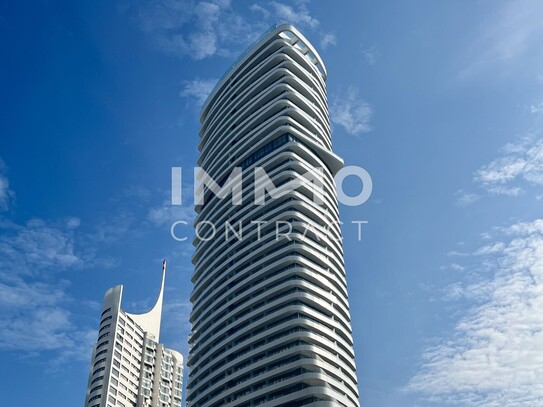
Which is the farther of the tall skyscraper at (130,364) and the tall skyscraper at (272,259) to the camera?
the tall skyscraper at (130,364)

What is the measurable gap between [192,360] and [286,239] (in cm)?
3065

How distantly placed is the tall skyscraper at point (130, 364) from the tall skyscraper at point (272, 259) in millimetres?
51327

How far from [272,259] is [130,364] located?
3334 inches

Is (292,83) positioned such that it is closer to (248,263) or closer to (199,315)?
(248,263)

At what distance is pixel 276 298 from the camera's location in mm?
85375

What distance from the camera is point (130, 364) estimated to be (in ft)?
500

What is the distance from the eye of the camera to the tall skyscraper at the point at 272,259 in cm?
7850

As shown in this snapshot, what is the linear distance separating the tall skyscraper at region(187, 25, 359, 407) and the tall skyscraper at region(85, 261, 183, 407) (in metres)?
51.3

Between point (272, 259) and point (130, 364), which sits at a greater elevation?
point (130, 364)

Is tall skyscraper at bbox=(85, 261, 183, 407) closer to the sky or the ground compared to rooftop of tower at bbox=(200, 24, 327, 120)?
closer to the ground

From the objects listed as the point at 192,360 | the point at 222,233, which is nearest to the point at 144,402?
the point at 192,360

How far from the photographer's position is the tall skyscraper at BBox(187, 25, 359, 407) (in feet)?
258

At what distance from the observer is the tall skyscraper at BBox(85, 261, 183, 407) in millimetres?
141125

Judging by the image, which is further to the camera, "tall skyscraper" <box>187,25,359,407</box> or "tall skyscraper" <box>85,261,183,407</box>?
"tall skyscraper" <box>85,261,183,407</box>
